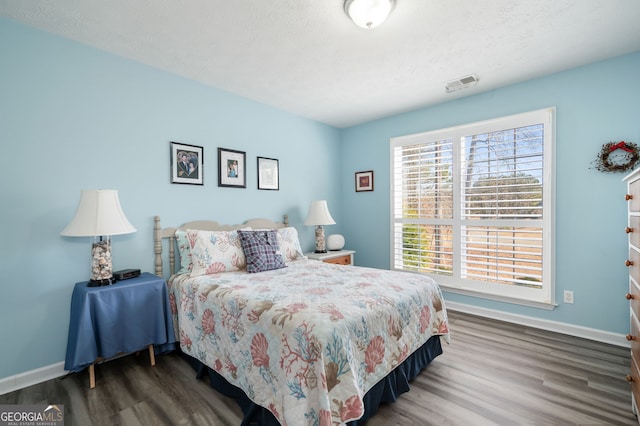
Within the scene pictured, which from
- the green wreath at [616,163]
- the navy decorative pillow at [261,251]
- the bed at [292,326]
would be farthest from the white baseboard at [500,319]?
the navy decorative pillow at [261,251]

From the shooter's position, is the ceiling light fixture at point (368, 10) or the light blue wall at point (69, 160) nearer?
the ceiling light fixture at point (368, 10)

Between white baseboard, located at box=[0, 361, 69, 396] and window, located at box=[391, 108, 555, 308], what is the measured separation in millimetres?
3592

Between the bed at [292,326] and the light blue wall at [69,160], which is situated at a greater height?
the light blue wall at [69,160]

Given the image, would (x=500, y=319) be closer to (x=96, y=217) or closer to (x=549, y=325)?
(x=549, y=325)

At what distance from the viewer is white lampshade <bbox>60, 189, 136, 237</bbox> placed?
6.70ft

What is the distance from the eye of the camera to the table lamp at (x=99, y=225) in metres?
2.05

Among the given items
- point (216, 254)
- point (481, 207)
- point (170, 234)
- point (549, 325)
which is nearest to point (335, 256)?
point (216, 254)

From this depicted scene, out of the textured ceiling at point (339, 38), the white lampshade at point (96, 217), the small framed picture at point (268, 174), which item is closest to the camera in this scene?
the textured ceiling at point (339, 38)

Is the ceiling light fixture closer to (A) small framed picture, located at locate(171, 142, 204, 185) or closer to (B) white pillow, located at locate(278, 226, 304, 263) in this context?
(A) small framed picture, located at locate(171, 142, 204, 185)

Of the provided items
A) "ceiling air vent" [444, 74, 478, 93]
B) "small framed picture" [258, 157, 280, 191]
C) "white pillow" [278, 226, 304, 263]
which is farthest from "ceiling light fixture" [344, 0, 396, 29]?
"white pillow" [278, 226, 304, 263]

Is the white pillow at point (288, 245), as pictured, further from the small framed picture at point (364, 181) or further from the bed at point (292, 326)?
the small framed picture at point (364, 181)

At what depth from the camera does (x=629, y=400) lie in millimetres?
1854

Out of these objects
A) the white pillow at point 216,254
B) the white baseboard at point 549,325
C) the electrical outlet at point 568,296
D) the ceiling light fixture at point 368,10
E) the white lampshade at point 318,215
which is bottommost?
the white baseboard at point 549,325

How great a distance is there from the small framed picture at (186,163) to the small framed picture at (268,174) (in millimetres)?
730
